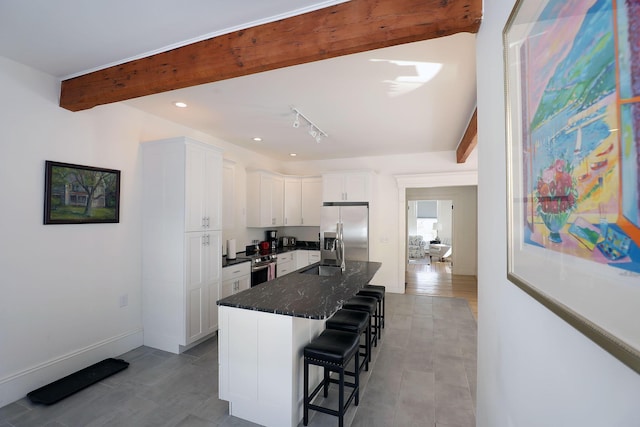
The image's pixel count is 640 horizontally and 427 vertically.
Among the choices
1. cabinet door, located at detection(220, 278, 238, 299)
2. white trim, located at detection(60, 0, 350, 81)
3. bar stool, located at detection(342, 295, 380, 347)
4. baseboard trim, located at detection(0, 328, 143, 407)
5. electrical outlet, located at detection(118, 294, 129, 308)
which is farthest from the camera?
cabinet door, located at detection(220, 278, 238, 299)

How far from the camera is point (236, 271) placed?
13.7ft

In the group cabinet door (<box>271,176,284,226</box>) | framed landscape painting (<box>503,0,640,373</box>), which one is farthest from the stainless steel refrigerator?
framed landscape painting (<box>503,0,640,373</box>)

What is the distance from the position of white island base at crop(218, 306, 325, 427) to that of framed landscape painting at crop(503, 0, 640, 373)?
1.68 metres

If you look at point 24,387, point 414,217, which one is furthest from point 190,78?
point 414,217

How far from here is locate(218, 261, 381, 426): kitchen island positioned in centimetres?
205

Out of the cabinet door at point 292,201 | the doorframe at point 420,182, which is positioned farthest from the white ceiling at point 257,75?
the cabinet door at point 292,201

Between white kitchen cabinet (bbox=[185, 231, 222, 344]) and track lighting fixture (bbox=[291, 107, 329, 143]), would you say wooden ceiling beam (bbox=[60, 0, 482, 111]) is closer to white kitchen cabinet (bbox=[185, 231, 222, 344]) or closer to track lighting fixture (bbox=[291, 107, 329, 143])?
track lighting fixture (bbox=[291, 107, 329, 143])

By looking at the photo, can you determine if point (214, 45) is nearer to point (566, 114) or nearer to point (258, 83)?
point (258, 83)

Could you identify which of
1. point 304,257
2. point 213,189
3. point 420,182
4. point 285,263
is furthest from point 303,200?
point 213,189

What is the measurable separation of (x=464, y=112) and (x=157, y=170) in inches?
148

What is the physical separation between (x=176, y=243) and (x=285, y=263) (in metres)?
2.55

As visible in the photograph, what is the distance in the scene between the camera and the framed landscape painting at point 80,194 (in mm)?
2635

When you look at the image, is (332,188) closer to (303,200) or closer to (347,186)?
(347,186)

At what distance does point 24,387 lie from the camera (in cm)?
246
